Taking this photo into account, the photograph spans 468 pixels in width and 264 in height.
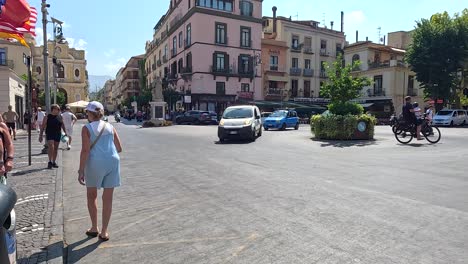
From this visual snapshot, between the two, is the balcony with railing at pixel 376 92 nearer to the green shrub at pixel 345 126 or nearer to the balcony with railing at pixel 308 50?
the balcony with railing at pixel 308 50

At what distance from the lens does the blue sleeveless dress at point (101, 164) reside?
470 cm

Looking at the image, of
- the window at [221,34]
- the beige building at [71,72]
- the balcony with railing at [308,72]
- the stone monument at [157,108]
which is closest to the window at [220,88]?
the window at [221,34]

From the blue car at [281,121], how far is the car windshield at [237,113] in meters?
9.08

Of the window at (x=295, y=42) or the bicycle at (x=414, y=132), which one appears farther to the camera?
the window at (x=295, y=42)

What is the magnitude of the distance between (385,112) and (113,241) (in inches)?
1975

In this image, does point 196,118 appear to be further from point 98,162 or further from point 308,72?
point 98,162

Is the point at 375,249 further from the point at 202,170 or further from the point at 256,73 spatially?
the point at 256,73

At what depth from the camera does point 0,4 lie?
805 cm

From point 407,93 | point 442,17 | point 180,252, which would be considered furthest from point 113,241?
point 407,93

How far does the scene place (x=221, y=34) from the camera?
1944 inches

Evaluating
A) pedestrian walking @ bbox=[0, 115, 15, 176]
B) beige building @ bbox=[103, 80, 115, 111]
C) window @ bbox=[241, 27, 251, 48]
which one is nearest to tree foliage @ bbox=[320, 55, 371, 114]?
pedestrian walking @ bbox=[0, 115, 15, 176]

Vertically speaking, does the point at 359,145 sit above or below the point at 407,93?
below

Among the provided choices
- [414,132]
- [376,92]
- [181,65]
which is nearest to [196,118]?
[181,65]

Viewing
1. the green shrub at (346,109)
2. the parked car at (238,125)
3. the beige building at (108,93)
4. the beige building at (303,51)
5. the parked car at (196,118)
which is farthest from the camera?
the beige building at (108,93)
